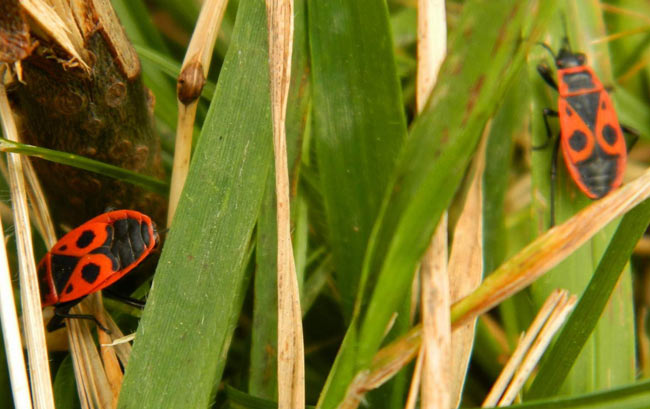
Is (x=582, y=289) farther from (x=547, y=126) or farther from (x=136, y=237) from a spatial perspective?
(x=136, y=237)

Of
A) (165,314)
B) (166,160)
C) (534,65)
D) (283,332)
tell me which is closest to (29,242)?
(165,314)

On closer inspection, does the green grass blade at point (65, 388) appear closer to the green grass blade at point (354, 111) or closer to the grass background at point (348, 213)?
the grass background at point (348, 213)

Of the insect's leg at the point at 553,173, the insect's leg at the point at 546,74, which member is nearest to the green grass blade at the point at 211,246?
the insect's leg at the point at 553,173

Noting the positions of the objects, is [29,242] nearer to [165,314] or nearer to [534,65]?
[165,314]

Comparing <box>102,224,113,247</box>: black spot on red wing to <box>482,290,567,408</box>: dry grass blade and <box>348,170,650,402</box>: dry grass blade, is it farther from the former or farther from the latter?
<box>482,290,567,408</box>: dry grass blade

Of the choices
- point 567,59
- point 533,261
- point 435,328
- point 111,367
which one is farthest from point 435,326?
point 567,59

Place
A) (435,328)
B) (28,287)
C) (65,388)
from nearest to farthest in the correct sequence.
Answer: (435,328)
(28,287)
(65,388)
